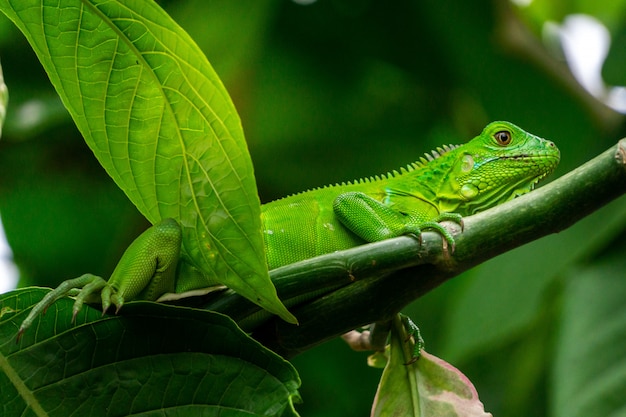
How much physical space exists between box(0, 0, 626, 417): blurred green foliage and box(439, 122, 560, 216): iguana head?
Result: 0.46 metres

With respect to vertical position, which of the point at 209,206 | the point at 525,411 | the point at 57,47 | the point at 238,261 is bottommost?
the point at 525,411

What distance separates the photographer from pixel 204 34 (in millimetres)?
4660

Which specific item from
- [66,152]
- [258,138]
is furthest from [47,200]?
[258,138]

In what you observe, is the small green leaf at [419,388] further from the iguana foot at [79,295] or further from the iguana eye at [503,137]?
the iguana eye at [503,137]

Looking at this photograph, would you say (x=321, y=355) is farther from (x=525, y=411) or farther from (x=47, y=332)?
(x=47, y=332)

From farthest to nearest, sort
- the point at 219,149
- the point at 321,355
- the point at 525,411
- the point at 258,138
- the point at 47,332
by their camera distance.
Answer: the point at 258,138
the point at 321,355
the point at 525,411
the point at 47,332
the point at 219,149

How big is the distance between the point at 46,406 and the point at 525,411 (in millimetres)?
2903

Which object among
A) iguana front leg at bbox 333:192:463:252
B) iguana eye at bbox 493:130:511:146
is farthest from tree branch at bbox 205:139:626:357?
iguana eye at bbox 493:130:511:146

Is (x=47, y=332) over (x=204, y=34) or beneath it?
beneath

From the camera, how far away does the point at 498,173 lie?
343 cm

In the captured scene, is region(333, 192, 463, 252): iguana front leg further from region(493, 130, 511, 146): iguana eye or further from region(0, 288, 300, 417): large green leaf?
region(0, 288, 300, 417): large green leaf

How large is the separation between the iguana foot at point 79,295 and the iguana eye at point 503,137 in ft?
6.36

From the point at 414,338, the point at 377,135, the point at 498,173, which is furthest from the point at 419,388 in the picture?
the point at 377,135

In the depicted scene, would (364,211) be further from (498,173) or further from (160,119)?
(160,119)
